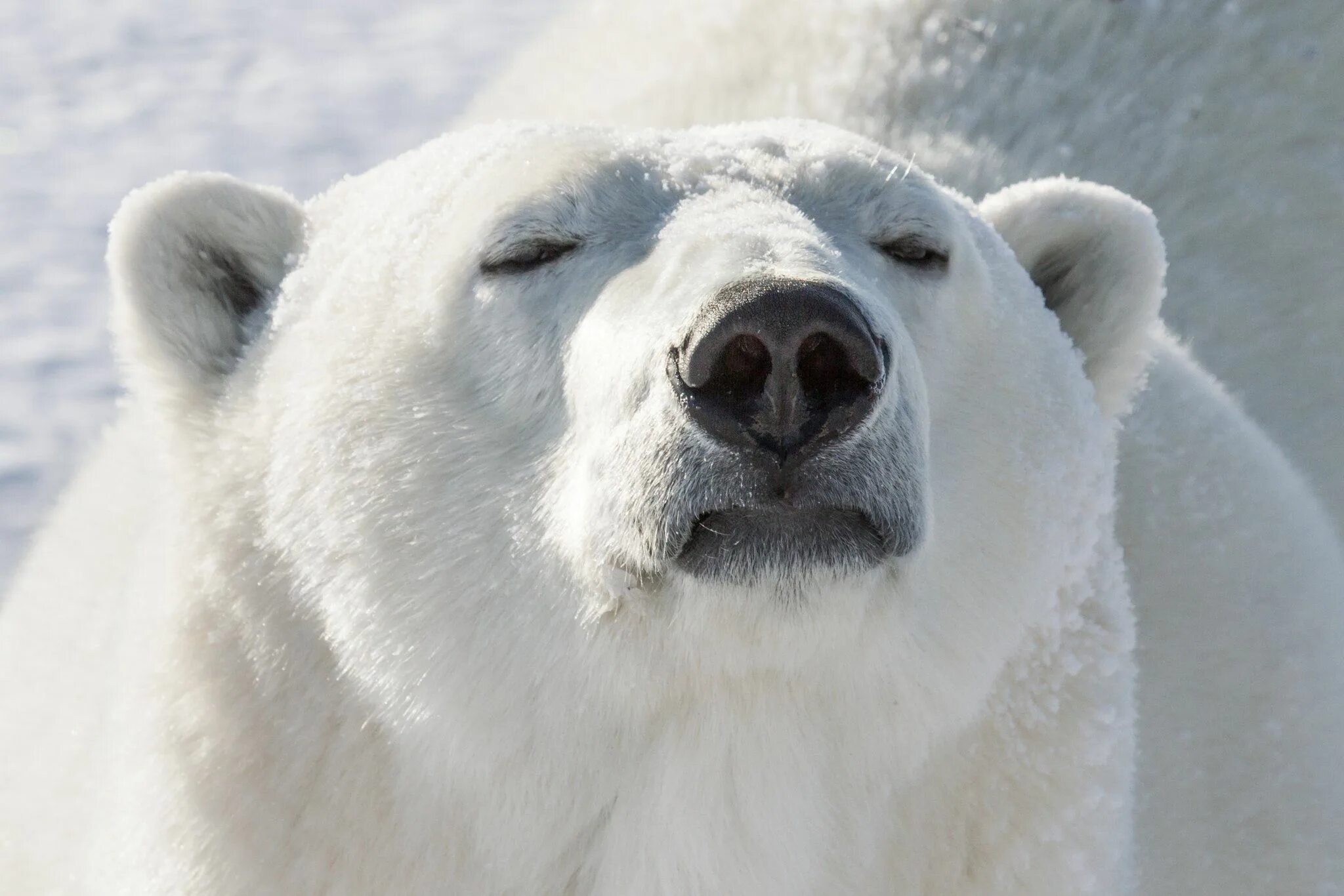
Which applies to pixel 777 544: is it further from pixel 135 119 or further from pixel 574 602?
pixel 135 119

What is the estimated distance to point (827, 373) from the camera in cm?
158

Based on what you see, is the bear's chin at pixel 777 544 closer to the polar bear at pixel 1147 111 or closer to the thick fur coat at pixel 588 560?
the thick fur coat at pixel 588 560

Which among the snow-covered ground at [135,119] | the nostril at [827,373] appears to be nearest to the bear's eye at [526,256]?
the nostril at [827,373]

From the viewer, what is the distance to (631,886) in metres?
1.94

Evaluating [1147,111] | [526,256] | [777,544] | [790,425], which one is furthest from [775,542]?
[1147,111]

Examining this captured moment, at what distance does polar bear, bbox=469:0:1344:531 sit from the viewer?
322 cm

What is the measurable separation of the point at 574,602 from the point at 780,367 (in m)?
0.42

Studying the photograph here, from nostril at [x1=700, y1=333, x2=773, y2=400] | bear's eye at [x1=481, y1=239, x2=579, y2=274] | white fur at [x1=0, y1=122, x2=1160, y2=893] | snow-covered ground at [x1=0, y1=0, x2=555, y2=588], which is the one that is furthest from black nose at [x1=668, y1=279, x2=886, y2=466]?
snow-covered ground at [x1=0, y1=0, x2=555, y2=588]

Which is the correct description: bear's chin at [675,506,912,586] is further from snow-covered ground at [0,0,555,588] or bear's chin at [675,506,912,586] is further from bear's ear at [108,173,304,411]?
snow-covered ground at [0,0,555,588]

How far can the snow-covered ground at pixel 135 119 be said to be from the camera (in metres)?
5.31

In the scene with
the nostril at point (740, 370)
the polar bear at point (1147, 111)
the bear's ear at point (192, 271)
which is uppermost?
the bear's ear at point (192, 271)

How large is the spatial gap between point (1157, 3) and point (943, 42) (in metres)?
0.54

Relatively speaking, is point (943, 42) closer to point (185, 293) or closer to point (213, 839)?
point (185, 293)

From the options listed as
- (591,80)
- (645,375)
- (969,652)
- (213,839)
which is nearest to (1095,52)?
(591,80)
